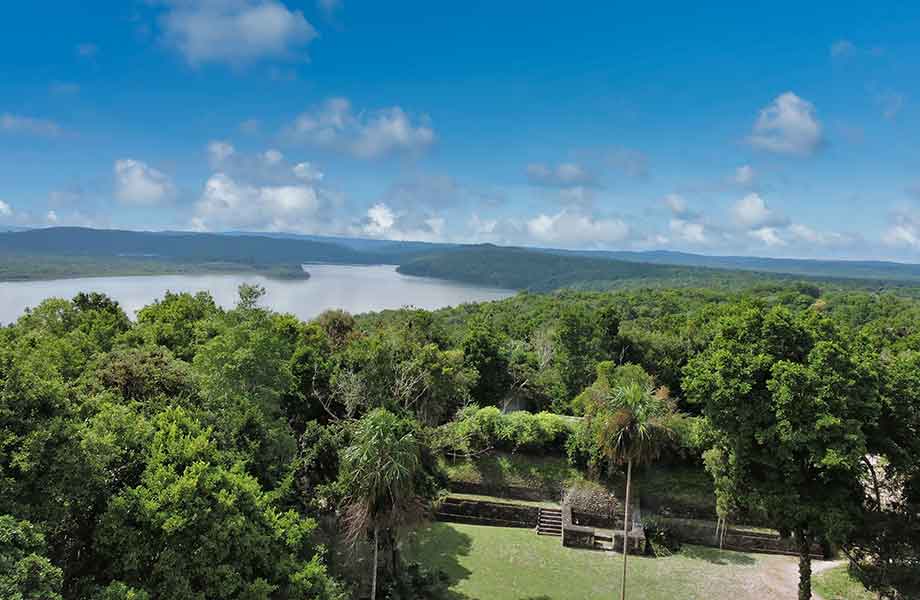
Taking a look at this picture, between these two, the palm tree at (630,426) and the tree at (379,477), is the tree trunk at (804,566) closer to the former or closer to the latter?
the palm tree at (630,426)

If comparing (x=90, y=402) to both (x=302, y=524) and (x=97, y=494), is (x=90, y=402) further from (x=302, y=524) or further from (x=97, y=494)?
(x=302, y=524)

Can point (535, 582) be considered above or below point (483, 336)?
below

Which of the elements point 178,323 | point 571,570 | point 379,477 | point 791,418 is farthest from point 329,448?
point 791,418

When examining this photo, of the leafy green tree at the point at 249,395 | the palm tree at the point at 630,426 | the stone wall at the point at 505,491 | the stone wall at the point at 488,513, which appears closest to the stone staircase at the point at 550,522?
the stone wall at the point at 488,513

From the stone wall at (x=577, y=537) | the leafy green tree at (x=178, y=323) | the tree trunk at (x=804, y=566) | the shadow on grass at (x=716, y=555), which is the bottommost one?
the shadow on grass at (x=716, y=555)

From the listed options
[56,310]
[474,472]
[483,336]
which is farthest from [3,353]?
[483,336]

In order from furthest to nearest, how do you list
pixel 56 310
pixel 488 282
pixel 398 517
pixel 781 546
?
pixel 488 282, pixel 56 310, pixel 781 546, pixel 398 517

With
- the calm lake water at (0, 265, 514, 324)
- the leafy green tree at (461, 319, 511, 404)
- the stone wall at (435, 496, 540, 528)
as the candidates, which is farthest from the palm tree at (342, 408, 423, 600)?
the calm lake water at (0, 265, 514, 324)
